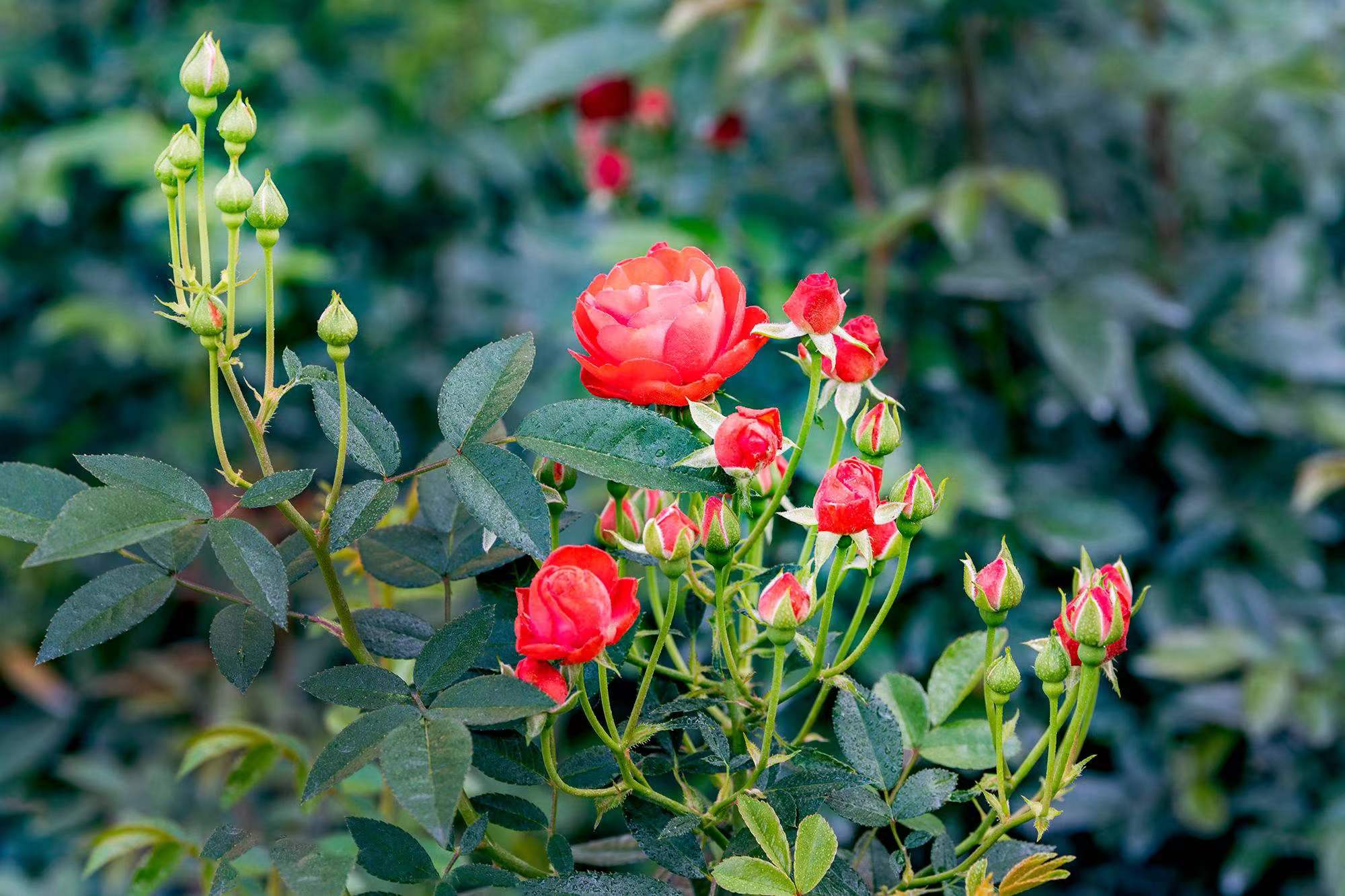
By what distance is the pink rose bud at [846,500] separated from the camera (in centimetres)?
38

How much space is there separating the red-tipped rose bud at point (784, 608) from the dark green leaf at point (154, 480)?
0.17m

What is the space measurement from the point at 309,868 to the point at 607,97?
3.55ft

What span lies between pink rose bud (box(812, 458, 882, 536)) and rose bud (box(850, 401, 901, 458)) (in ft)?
0.10

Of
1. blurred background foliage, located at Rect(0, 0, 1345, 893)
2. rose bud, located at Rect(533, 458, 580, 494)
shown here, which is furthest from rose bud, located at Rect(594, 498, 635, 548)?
blurred background foliage, located at Rect(0, 0, 1345, 893)

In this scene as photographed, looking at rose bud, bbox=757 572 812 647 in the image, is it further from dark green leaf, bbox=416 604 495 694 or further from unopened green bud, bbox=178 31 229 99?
unopened green bud, bbox=178 31 229 99

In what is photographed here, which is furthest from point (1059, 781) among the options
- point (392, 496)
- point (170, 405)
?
point (170, 405)

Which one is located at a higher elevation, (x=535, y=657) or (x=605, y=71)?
(x=535, y=657)

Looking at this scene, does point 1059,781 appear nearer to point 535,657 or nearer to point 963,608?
point 535,657

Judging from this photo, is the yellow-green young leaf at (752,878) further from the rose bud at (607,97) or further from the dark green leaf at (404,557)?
the rose bud at (607,97)

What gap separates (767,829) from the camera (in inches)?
15.5

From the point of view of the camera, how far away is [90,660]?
154 cm

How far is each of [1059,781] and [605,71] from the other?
0.90 metres

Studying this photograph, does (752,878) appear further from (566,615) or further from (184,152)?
(184,152)

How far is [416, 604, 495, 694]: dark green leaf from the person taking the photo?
0.38 metres
